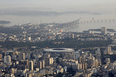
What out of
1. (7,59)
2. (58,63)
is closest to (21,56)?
(7,59)

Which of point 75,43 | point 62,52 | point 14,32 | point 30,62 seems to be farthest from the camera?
point 14,32

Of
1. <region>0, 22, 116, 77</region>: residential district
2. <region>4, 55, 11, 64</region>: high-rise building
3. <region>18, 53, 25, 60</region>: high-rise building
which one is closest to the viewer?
<region>0, 22, 116, 77</region>: residential district

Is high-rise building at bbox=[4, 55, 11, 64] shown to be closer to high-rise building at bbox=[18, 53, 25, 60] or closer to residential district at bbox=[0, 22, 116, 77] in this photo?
residential district at bbox=[0, 22, 116, 77]

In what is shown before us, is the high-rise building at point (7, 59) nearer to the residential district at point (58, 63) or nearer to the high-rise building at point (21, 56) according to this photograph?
the residential district at point (58, 63)

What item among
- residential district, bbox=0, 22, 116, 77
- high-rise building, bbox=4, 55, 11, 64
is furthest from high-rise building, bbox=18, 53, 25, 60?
high-rise building, bbox=4, 55, 11, 64

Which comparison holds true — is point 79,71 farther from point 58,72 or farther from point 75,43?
point 75,43

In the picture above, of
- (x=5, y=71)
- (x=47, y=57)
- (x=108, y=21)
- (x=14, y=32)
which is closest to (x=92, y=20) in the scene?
(x=108, y=21)

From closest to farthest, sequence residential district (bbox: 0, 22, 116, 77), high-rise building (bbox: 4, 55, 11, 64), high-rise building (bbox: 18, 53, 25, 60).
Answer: residential district (bbox: 0, 22, 116, 77) → high-rise building (bbox: 4, 55, 11, 64) → high-rise building (bbox: 18, 53, 25, 60)

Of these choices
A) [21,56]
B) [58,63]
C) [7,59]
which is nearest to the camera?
[58,63]

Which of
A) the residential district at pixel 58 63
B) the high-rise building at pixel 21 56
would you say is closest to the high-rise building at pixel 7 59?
the residential district at pixel 58 63

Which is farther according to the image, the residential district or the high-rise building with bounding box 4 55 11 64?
the high-rise building with bounding box 4 55 11 64

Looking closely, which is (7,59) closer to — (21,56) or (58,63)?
(21,56)
